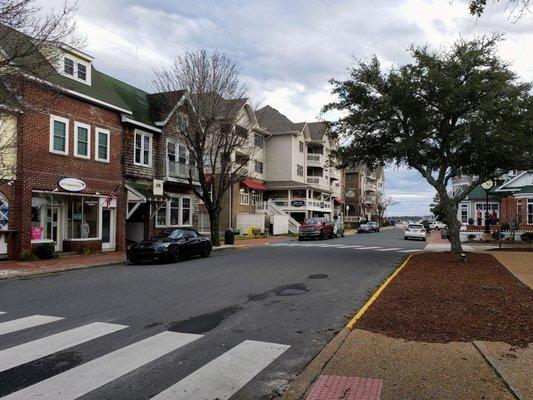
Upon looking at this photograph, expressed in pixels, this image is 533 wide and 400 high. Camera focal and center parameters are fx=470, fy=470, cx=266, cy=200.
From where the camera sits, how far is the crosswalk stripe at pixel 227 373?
475cm

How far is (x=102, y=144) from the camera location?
22.7 metres

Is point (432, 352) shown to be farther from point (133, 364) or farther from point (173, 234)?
point (173, 234)

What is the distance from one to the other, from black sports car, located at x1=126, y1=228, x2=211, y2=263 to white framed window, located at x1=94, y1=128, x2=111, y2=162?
5.68m

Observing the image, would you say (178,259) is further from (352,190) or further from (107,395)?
(352,190)

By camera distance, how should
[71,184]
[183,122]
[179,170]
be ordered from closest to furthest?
[71,184], [183,122], [179,170]

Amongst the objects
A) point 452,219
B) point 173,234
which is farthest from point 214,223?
point 452,219

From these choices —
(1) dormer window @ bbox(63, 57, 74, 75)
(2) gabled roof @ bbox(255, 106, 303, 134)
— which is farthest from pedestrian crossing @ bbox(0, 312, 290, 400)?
(2) gabled roof @ bbox(255, 106, 303, 134)

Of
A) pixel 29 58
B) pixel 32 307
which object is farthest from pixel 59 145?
pixel 32 307

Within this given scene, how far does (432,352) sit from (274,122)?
5022cm

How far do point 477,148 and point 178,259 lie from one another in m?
12.5

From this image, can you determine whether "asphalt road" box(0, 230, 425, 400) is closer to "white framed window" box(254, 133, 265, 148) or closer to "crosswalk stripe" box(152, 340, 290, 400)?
"crosswalk stripe" box(152, 340, 290, 400)

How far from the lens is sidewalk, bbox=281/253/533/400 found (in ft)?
15.5

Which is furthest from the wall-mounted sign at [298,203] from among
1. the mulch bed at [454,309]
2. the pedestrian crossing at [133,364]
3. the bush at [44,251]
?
the pedestrian crossing at [133,364]

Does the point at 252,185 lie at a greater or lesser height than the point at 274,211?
greater
